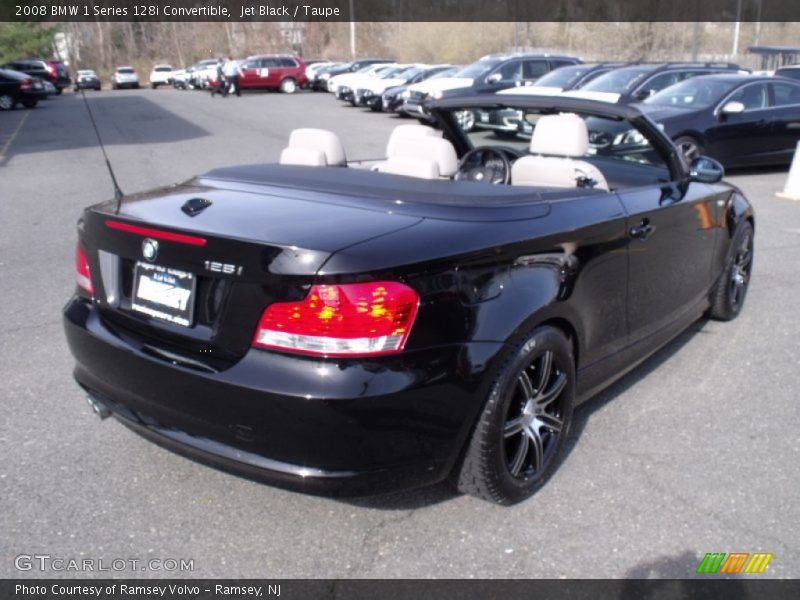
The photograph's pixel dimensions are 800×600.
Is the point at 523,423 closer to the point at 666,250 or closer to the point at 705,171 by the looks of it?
the point at 666,250

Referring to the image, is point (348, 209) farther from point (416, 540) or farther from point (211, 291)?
point (416, 540)

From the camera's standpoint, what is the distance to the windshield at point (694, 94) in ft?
40.7

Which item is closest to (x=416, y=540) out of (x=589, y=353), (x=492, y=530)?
(x=492, y=530)

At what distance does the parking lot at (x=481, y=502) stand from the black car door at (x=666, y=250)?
0.47 meters

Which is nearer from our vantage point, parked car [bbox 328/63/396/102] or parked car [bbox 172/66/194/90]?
parked car [bbox 328/63/396/102]

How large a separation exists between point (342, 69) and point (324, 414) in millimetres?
36526

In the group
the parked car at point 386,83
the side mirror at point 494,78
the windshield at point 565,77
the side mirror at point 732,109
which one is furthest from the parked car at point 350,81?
the side mirror at point 732,109

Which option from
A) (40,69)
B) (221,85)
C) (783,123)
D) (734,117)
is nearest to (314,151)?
(734,117)

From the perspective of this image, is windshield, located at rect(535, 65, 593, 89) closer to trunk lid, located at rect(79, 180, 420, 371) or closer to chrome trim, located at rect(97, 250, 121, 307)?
trunk lid, located at rect(79, 180, 420, 371)

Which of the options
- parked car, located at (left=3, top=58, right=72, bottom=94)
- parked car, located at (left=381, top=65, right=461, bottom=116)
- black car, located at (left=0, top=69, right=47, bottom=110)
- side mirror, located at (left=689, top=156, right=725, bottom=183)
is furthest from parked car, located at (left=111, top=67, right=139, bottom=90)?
side mirror, located at (left=689, top=156, right=725, bottom=183)

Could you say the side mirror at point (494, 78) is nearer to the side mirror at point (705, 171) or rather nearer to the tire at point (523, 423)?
the side mirror at point (705, 171)

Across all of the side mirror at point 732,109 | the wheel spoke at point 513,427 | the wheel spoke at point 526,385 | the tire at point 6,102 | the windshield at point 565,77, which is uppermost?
the windshield at point 565,77

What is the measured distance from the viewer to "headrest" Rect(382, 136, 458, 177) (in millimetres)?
4059

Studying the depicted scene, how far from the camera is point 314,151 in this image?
14.3 feet
